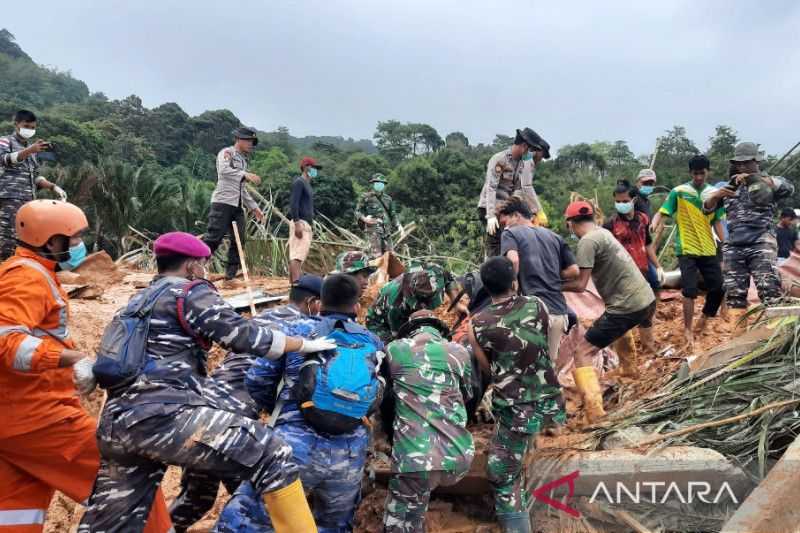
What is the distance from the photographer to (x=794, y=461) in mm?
2920

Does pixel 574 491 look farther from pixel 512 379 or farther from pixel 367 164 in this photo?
pixel 367 164

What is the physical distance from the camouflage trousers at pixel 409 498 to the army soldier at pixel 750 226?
362 centimetres

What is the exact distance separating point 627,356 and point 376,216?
4.38m

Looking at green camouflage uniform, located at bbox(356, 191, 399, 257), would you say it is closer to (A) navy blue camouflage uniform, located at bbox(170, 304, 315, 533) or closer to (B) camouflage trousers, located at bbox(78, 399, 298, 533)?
(A) navy blue camouflage uniform, located at bbox(170, 304, 315, 533)

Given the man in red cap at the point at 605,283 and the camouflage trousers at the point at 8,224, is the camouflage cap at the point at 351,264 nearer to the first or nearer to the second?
the man in red cap at the point at 605,283

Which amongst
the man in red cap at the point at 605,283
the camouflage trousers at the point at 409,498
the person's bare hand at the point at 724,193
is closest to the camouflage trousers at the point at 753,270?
the person's bare hand at the point at 724,193

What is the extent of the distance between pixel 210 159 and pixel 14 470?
1428 inches

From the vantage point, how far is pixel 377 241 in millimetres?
8812

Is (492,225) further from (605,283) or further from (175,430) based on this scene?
(175,430)

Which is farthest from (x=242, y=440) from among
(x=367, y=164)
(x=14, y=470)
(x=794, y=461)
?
(x=367, y=164)

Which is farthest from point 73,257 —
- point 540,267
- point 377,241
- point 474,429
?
point 377,241

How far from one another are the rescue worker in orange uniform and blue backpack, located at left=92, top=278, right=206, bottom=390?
0.25m

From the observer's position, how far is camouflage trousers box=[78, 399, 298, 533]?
249 centimetres

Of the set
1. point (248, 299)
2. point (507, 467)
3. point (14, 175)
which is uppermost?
point (14, 175)
